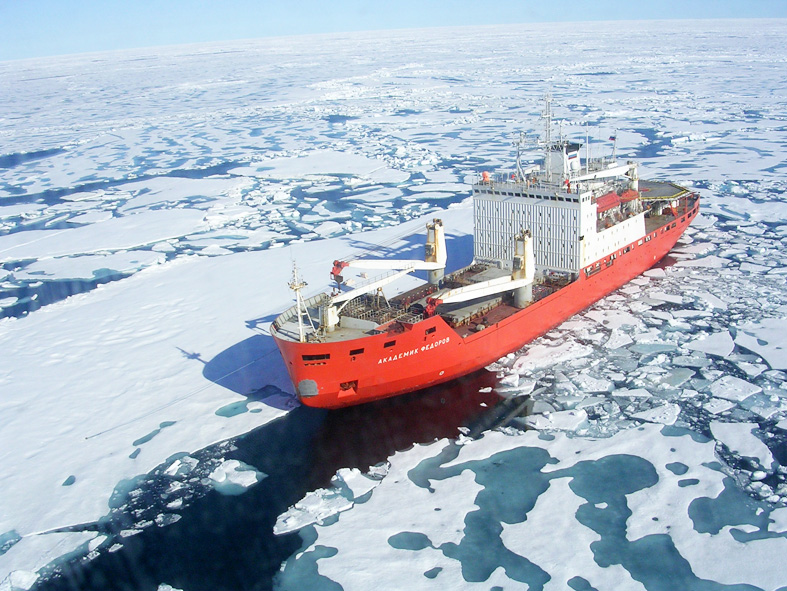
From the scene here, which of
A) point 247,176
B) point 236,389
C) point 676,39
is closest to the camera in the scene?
point 236,389

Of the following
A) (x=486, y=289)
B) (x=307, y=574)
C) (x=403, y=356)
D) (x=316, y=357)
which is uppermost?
(x=486, y=289)

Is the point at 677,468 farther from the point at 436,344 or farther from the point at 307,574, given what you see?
the point at 307,574

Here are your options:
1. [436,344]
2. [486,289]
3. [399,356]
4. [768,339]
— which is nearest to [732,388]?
[768,339]

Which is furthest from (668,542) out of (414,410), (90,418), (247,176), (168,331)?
(247,176)

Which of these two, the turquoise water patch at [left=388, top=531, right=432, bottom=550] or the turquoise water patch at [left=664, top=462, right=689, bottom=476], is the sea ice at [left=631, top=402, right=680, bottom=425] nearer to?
the turquoise water patch at [left=664, top=462, right=689, bottom=476]

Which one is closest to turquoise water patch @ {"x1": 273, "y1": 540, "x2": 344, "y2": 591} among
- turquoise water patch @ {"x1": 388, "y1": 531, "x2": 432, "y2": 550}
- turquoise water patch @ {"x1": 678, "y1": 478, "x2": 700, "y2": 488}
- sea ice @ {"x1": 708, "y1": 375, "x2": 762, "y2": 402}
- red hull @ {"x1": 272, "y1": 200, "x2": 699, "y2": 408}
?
turquoise water patch @ {"x1": 388, "y1": 531, "x2": 432, "y2": 550}

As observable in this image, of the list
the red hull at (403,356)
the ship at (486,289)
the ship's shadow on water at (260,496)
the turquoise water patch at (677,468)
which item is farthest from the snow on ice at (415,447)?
the ship at (486,289)

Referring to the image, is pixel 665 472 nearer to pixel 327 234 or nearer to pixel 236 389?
pixel 236 389
